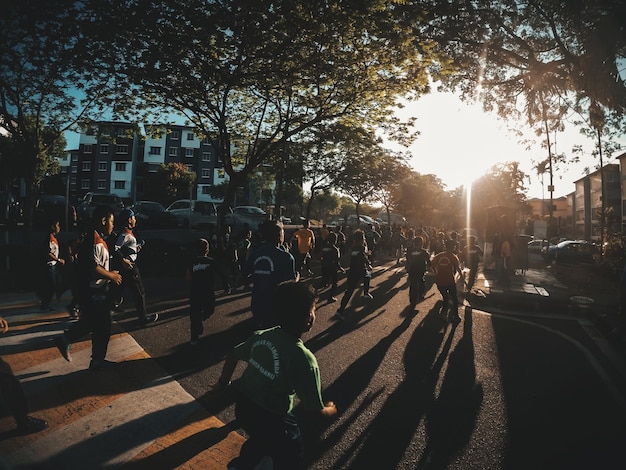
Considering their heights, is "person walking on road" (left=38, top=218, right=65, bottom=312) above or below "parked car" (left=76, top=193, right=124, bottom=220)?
below

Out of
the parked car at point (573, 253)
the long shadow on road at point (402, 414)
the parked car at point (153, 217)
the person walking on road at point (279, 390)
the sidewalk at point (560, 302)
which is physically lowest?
the long shadow on road at point (402, 414)

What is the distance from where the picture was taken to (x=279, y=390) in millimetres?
2131

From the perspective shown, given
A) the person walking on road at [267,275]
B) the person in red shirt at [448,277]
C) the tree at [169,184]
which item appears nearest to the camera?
the person walking on road at [267,275]

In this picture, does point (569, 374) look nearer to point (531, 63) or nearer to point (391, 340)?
point (391, 340)

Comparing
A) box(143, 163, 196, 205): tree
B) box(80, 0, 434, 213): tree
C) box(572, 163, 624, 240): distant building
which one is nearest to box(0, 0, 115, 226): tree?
box(80, 0, 434, 213): tree

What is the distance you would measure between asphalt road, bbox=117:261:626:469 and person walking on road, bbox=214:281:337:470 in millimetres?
922

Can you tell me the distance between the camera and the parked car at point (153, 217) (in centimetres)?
2048

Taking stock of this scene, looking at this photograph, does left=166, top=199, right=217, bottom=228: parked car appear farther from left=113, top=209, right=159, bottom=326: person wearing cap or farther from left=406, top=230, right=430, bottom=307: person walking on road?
left=113, top=209, right=159, bottom=326: person wearing cap

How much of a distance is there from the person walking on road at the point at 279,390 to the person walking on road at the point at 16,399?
2.12 m

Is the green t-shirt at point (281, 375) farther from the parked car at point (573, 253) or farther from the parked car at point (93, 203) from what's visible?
the parked car at point (573, 253)

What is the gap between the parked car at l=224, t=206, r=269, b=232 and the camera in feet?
70.1

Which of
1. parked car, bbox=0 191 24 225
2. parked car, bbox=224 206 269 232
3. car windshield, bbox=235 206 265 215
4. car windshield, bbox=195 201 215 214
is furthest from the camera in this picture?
car windshield, bbox=235 206 265 215

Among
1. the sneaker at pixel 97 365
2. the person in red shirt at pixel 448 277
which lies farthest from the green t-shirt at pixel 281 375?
the person in red shirt at pixel 448 277

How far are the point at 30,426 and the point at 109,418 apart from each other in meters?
0.61
